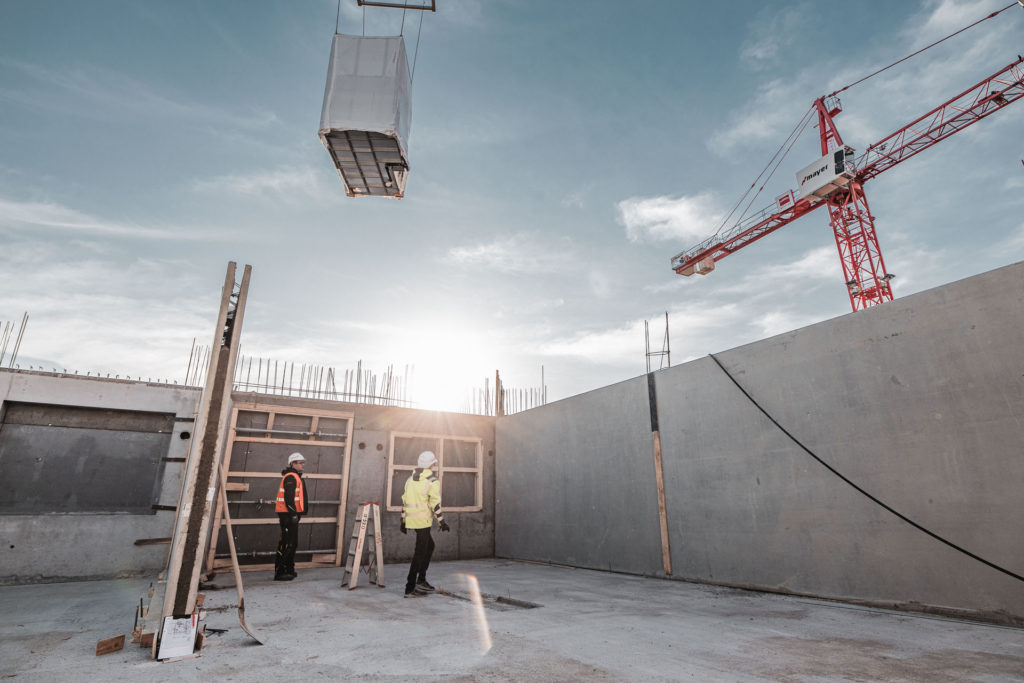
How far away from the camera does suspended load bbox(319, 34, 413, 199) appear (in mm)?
6004

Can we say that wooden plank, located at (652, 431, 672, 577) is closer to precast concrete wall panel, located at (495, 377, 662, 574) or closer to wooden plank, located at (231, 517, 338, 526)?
precast concrete wall panel, located at (495, 377, 662, 574)

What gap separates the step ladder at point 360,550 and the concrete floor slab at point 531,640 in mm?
436

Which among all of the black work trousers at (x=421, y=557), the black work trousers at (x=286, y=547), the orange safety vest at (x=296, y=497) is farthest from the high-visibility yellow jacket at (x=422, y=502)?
the black work trousers at (x=286, y=547)

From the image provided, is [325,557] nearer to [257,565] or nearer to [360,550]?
[257,565]

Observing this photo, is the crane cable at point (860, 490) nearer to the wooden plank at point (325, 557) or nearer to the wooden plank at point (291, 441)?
the wooden plank at point (291, 441)

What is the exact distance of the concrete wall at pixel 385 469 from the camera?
9.47 meters

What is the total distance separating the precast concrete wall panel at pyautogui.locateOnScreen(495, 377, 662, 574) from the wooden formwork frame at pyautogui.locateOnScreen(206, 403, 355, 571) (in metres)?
3.14

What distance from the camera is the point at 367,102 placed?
19.8 ft

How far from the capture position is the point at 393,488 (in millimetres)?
9883

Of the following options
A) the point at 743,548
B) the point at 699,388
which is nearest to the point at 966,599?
the point at 743,548

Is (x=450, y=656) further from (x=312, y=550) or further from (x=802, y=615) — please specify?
(x=312, y=550)

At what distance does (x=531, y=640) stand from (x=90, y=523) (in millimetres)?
7325

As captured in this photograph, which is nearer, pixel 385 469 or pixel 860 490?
pixel 860 490

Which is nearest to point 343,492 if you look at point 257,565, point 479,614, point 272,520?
point 272,520
